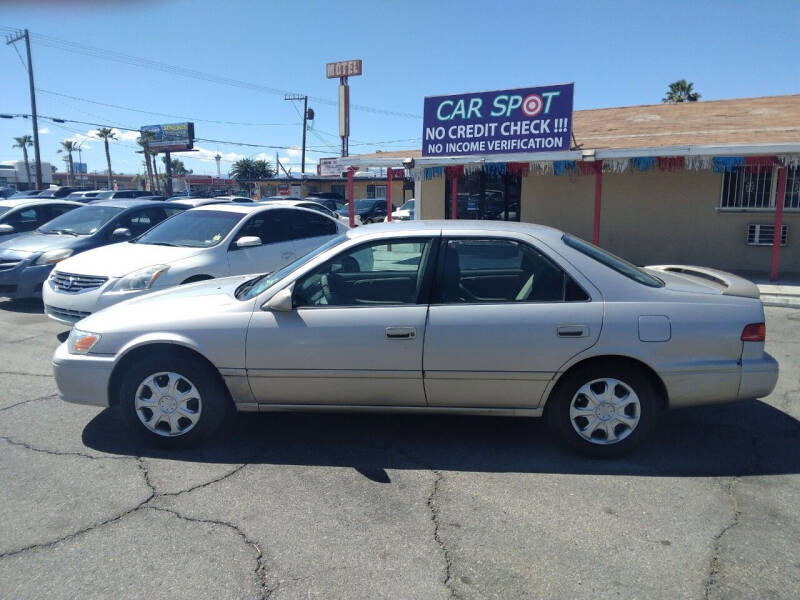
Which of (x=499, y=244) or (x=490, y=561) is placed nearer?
(x=490, y=561)

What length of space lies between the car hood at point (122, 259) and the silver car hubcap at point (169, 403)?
335 cm

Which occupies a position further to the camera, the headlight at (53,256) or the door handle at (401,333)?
the headlight at (53,256)

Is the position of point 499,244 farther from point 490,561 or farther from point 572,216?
point 572,216

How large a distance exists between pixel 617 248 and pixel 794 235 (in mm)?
3414

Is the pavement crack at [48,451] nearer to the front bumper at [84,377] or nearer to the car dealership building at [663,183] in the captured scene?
the front bumper at [84,377]

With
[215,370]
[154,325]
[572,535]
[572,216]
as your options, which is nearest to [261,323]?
[215,370]

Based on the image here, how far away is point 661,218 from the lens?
1394 centimetres

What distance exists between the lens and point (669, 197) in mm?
13797

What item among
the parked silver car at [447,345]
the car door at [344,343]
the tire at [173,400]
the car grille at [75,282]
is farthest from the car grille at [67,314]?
the car door at [344,343]

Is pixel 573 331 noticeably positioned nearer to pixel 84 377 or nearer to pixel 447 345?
pixel 447 345

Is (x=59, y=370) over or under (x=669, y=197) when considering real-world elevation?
under

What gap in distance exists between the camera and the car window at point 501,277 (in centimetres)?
410

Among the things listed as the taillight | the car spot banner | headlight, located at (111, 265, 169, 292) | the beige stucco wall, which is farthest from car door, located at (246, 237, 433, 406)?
the beige stucco wall

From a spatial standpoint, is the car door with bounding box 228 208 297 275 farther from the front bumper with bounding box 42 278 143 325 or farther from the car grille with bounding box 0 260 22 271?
the car grille with bounding box 0 260 22 271
